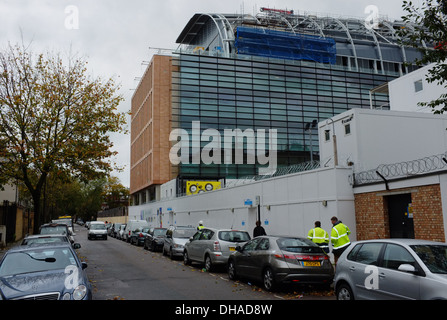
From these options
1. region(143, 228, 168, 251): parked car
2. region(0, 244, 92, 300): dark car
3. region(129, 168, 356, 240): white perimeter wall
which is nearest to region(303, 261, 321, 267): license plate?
region(0, 244, 92, 300): dark car

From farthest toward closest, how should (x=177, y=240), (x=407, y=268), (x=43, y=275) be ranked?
(x=177, y=240), (x=43, y=275), (x=407, y=268)

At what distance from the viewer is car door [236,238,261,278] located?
1118cm

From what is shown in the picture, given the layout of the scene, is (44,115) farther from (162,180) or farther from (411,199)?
(162,180)

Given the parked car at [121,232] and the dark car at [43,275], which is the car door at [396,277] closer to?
the dark car at [43,275]

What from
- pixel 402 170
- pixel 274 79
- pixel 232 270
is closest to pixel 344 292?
pixel 232 270

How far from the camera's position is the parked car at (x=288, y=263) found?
9.83 m

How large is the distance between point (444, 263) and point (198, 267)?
36.5 ft

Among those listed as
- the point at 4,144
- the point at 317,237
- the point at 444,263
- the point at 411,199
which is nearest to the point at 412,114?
the point at 411,199

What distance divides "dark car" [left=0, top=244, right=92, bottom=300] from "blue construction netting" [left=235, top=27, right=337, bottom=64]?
50671mm

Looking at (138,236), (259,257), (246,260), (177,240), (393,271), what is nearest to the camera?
(393,271)

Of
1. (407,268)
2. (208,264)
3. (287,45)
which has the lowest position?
(208,264)

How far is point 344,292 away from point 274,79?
4887 cm

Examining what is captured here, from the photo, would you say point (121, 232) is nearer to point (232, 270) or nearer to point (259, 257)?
point (232, 270)

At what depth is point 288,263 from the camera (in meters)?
9.91
